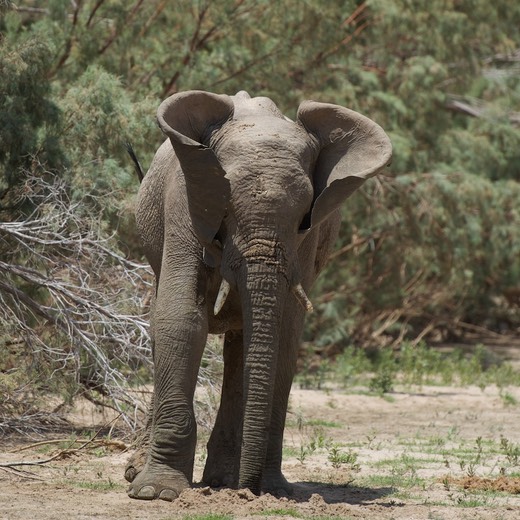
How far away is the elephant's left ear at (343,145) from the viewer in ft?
23.3

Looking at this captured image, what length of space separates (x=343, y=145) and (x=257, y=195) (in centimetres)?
100

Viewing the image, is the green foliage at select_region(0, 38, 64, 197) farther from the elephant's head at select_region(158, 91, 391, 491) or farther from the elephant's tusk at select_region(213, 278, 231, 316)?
the elephant's tusk at select_region(213, 278, 231, 316)

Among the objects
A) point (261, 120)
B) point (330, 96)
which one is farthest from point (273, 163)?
point (330, 96)

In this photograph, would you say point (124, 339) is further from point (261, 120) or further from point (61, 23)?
point (61, 23)

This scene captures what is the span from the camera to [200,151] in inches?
266

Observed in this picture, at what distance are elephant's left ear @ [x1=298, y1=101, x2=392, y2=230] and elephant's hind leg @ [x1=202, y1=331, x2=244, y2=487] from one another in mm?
1336

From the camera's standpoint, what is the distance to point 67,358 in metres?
9.77

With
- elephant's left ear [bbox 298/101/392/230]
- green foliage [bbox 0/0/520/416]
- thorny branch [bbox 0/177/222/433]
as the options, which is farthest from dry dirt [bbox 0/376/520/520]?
green foliage [bbox 0/0/520/416]

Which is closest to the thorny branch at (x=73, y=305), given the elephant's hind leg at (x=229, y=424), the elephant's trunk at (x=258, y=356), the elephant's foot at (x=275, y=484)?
the elephant's hind leg at (x=229, y=424)

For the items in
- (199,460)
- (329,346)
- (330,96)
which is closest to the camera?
(199,460)

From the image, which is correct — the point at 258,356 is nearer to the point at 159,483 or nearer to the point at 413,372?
the point at 159,483

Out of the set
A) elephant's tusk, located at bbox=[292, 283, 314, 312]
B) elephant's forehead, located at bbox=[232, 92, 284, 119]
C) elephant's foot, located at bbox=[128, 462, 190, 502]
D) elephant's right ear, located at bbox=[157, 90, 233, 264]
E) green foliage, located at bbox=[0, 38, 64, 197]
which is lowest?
elephant's foot, located at bbox=[128, 462, 190, 502]

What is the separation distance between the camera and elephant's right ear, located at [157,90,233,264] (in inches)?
265

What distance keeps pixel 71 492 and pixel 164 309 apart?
1329mm
